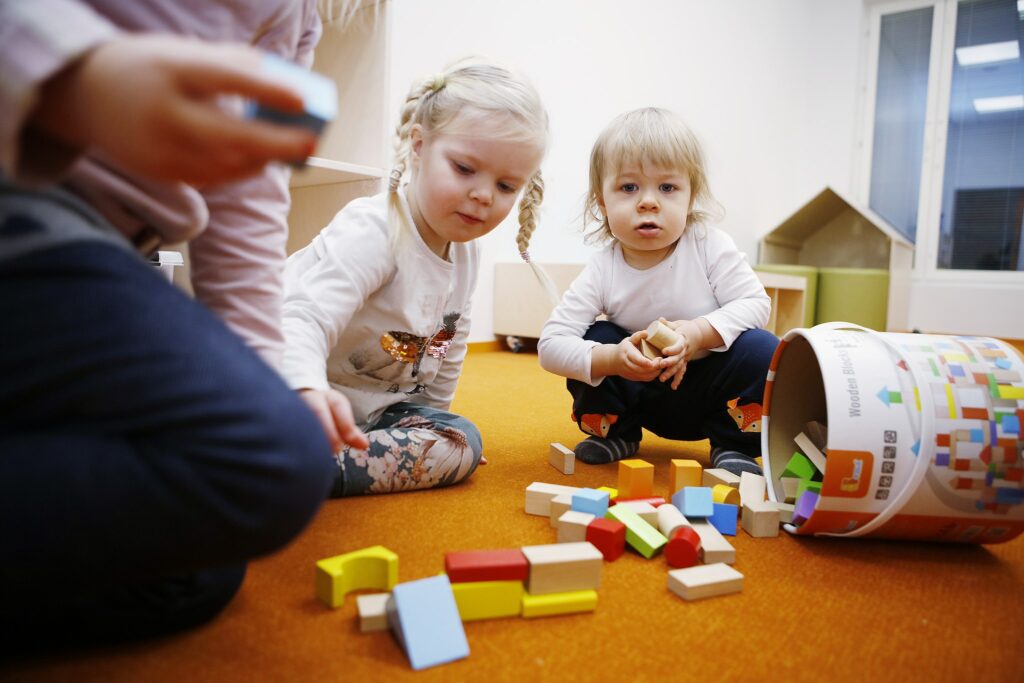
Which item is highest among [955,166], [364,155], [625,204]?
[955,166]

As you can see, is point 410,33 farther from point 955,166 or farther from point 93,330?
point 955,166

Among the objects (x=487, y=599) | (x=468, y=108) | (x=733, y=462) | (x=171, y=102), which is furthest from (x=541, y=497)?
(x=171, y=102)

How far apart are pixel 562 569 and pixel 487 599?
7cm

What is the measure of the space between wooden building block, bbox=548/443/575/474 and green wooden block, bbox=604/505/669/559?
0.74ft

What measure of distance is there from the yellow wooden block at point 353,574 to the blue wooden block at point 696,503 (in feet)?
1.07

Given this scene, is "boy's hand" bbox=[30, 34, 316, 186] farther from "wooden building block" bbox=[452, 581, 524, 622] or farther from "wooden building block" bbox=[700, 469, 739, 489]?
"wooden building block" bbox=[700, 469, 739, 489]

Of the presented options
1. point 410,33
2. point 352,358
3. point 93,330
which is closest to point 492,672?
point 93,330

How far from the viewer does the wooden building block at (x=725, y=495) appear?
800mm

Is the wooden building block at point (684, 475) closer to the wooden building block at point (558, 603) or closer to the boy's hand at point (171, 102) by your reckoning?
the wooden building block at point (558, 603)

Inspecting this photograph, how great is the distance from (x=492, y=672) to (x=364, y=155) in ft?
3.85

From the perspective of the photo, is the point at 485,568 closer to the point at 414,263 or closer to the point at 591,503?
the point at 591,503

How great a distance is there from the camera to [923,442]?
2.17 ft

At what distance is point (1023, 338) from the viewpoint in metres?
3.54

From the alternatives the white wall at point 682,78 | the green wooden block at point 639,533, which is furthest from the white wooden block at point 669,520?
the white wall at point 682,78
